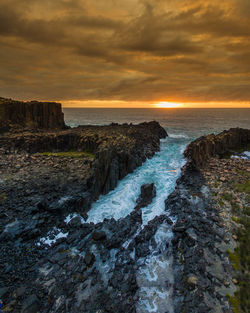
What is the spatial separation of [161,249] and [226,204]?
39.5ft

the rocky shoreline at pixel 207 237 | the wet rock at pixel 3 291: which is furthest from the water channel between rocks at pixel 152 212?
the wet rock at pixel 3 291

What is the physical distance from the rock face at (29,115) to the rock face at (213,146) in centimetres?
4939

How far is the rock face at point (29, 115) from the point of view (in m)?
52.9

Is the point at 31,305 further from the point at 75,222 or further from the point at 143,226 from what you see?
the point at 143,226

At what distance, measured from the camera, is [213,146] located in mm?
45875

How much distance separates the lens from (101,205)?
23.5m

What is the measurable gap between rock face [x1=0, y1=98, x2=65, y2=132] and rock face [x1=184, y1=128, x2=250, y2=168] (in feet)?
162

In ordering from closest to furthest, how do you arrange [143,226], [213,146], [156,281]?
[156,281], [143,226], [213,146]

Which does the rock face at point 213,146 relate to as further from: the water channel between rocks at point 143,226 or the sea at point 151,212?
the water channel between rocks at point 143,226

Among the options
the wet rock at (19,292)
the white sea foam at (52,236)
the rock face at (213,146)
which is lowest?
the wet rock at (19,292)

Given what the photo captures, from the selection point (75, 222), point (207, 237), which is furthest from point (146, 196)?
point (75, 222)

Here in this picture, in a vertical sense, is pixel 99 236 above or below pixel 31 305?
above

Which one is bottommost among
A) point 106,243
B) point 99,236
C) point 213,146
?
point 106,243

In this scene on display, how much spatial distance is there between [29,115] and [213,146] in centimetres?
6044
